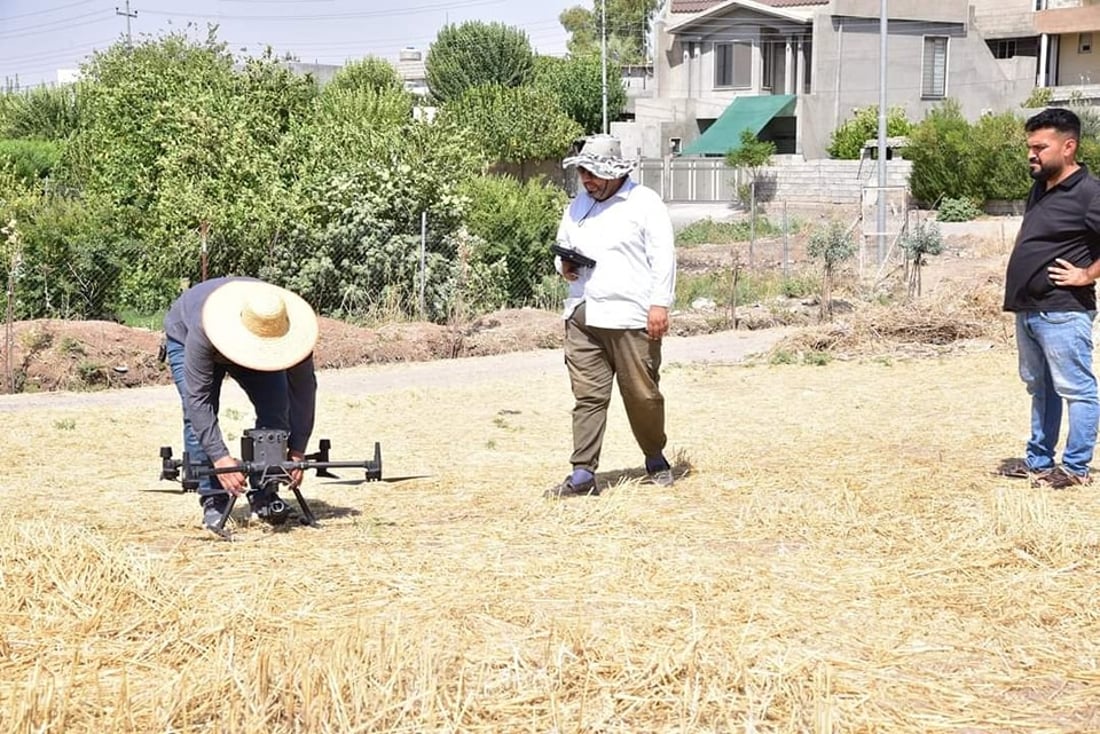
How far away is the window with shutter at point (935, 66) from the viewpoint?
149 feet

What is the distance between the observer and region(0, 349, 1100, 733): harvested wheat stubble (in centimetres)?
394

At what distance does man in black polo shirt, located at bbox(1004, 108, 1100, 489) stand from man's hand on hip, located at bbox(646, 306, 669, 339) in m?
1.65

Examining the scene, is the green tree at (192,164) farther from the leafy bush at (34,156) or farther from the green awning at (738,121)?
the green awning at (738,121)

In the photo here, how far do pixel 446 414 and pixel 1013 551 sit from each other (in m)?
5.66

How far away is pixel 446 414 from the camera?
10523 millimetres

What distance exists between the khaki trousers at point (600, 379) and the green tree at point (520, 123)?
3759 cm

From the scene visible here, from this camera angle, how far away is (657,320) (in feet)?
21.8

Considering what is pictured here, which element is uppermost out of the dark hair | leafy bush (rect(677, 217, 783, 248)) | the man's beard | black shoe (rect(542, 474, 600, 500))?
the dark hair

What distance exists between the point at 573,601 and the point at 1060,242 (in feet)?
10.6

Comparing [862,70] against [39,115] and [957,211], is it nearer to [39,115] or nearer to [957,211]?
[957,211]

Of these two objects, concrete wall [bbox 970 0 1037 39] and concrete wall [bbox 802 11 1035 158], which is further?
concrete wall [bbox 970 0 1037 39]

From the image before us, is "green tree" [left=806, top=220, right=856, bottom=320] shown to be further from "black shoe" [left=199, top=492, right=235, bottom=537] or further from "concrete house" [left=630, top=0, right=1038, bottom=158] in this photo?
"concrete house" [left=630, top=0, right=1038, bottom=158]

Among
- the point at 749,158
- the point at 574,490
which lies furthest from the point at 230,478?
the point at 749,158

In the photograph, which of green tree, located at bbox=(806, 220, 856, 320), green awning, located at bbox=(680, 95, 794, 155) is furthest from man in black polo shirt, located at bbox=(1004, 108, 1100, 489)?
green awning, located at bbox=(680, 95, 794, 155)
